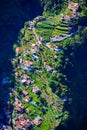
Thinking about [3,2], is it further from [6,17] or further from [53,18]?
[53,18]

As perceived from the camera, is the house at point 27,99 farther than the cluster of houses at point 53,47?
No

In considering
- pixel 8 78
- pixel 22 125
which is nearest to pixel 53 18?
pixel 8 78

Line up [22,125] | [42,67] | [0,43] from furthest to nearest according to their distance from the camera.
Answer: [0,43], [42,67], [22,125]

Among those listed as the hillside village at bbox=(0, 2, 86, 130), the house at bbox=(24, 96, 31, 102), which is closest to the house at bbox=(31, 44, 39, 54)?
the hillside village at bbox=(0, 2, 86, 130)

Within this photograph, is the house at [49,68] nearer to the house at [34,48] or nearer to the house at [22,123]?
the house at [34,48]

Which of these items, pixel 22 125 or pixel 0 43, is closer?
pixel 22 125

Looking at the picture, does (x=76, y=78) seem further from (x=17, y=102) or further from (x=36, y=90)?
(x=17, y=102)

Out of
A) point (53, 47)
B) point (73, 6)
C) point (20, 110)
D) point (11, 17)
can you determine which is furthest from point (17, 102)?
point (73, 6)

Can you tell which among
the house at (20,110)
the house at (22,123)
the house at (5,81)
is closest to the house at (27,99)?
the house at (20,110)
